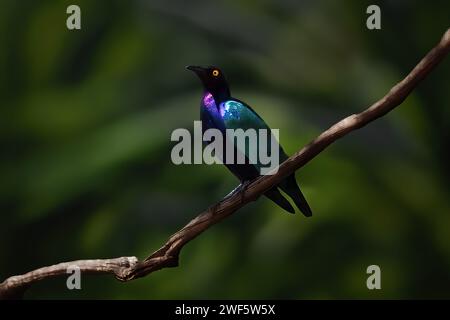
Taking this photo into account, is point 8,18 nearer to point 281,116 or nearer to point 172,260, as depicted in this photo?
point 281,116

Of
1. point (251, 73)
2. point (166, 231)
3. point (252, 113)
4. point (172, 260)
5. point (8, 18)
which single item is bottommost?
point (172, 260)

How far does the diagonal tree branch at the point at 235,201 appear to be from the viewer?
2121 millimetres

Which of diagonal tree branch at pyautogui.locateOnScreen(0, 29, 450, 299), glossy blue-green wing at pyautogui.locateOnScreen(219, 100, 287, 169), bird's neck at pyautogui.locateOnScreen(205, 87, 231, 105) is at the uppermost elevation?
bird's neck at pyautogui.locateOnScreen(205, 87, 231, 105)

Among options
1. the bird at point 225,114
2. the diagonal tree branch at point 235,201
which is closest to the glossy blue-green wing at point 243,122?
the bird at point 225,114

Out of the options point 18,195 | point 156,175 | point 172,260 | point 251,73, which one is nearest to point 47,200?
point 18,195

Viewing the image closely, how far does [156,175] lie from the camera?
3.68 meters

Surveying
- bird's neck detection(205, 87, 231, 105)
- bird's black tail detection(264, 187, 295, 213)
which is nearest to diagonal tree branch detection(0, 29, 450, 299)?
bird's black tail detection(264, 187, 295, 213)

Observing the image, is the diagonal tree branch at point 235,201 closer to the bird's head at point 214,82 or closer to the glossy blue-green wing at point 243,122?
the glossy blue-green wing at point 243,122

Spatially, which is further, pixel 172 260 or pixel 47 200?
pixel 47 200

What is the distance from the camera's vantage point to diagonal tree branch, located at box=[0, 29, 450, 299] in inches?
83.5

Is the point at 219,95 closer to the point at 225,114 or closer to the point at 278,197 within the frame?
the point at 225,114

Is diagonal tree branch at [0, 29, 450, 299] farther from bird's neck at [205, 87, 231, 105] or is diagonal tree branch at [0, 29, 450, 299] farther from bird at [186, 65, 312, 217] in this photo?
bird's neck at [205, 87, 231, 105]

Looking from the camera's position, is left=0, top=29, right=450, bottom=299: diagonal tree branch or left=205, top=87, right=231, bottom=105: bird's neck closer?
left=0, top=29, right=450, bottom=299: diagonal tree branch

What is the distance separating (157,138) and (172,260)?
1.25 m
